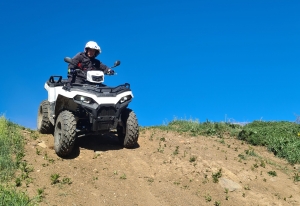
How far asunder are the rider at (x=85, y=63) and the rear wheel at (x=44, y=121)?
65.1 inches

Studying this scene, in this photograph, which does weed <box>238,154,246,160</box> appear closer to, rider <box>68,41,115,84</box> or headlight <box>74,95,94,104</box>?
rider <box>68,41,115,84</box>

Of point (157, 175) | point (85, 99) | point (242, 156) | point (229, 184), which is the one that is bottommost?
point (229, 184)

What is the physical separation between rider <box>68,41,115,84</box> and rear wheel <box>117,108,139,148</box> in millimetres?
1423

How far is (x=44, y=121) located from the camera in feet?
35.7

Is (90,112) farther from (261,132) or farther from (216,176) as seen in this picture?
(261,132)

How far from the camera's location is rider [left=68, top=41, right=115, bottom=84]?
9812 millimetres

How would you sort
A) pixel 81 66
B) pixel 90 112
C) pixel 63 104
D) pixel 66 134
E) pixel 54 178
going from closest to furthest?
pixel 54 178 < pixel 66 134 < pixel 90 112 < pixel 63 104 < pixel 81 66

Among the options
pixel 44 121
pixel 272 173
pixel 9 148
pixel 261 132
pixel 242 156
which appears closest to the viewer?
pixel 9 148

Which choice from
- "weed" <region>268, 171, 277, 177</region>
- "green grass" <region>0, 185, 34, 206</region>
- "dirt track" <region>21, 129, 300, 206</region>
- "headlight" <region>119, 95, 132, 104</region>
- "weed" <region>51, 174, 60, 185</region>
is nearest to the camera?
"green grass" <region>0, 185, 34, 206</region>

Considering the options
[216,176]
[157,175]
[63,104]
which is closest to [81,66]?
[63,104]

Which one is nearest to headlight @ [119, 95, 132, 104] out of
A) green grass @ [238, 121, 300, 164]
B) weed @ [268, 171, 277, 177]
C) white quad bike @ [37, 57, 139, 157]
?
white quad bike @ [37, 57, 139, 157]

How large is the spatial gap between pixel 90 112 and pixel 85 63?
70.8 inches

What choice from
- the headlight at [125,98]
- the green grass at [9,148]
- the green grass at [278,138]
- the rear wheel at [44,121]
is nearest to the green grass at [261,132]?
the green grass at [278,138]

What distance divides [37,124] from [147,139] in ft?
11.4
